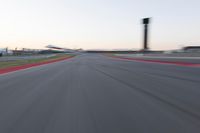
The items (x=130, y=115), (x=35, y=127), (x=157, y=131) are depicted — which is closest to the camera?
(x=157, y=131)

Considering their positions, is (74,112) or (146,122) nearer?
(146,122)

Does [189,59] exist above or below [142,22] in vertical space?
below

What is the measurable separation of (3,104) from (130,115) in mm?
3307

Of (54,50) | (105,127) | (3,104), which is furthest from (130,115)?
(54,50)

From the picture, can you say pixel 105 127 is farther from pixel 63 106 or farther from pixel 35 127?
pixel 63 106

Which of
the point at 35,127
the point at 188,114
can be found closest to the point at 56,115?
the point at 35,127

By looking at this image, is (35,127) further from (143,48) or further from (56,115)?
(143,48)

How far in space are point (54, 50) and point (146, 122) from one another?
16019 centimetres

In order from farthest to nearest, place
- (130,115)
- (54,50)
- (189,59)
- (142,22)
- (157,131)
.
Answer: (54,50), (142,22), (189,59), (130,115), (157,131)

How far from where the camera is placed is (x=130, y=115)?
511cm

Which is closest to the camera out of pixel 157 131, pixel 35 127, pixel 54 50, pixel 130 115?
pixel 157 131

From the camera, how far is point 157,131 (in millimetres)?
4070

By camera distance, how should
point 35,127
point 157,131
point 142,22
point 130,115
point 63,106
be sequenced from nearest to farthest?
point 157,131 → point 35,127 → point 130,115 → point 63,106 → point 142,22

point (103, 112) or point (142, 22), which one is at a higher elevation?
point (142, 22)
